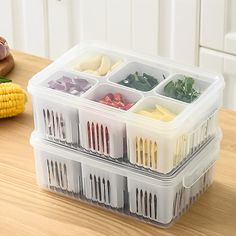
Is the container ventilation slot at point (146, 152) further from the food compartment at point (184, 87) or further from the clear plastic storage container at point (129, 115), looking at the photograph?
the food compartment at point (184, 87)

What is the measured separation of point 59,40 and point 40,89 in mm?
1311

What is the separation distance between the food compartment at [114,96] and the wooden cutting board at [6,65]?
1.56 ft

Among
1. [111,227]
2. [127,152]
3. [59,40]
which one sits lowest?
[59,40]

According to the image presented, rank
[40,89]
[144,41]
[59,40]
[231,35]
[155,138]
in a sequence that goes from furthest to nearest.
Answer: [59,40] → [144,41] → [231,35] → [40,89] → [155,138]

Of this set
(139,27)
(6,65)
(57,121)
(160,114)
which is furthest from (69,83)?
(139,27)

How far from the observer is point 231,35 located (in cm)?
235

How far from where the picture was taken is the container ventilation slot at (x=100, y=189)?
4.62ft

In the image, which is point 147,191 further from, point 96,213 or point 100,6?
point 100,6

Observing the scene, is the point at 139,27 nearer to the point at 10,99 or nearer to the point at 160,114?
the point at 10,99

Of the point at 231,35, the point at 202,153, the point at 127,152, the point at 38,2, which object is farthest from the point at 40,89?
the point at 38,2

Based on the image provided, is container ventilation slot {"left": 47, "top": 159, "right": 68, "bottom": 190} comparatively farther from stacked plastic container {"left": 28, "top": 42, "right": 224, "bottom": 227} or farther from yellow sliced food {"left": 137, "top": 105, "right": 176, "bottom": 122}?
yellow sliced food {"left": 137, "top": 105, "right": 176, "bottom": 122}

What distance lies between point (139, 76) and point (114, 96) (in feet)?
0.25

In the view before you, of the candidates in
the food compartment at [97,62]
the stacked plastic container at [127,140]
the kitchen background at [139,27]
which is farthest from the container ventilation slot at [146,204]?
the kitchen background at [139,27]

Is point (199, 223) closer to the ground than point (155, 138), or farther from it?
closer to the ground
